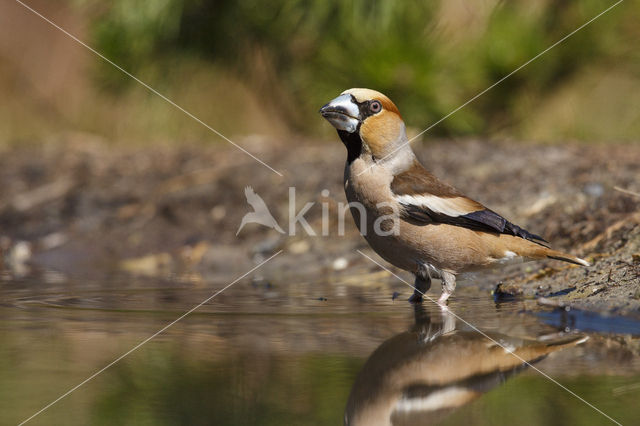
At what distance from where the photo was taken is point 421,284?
176 inches

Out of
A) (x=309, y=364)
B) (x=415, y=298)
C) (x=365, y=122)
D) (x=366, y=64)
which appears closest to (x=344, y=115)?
(x=365, y=122)

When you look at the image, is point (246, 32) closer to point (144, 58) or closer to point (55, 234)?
point (144, 58)

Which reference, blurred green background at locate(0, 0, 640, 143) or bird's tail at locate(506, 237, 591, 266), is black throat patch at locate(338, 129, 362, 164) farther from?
blurred green background at locate(0, 0, 640, 143)

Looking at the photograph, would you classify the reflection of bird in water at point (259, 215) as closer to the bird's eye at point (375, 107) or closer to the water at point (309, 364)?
the bird's eye at point (375, 107)

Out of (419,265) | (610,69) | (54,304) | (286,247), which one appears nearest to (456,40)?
(610,69)

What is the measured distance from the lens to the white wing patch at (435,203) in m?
4.30

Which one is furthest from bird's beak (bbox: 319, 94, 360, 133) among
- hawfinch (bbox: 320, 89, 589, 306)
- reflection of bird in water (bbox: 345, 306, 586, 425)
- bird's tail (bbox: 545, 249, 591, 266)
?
reflection of bird in water (bbox: 345, 306, 586, 425)

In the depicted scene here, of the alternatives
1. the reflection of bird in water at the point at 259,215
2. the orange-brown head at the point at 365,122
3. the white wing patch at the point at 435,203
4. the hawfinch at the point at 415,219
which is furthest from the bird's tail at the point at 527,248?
the reflection of bird in water at the point at 259,215

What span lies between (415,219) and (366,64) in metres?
4.97

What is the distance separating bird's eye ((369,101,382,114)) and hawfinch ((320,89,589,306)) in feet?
0.07

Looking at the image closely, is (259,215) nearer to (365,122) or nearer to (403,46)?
(365,122)

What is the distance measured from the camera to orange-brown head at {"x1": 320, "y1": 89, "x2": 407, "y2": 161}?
455cm

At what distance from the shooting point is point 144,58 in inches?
409

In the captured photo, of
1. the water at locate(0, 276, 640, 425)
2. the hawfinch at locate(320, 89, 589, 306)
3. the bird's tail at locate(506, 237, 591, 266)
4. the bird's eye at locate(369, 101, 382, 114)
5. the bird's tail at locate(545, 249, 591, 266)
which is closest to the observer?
the water at locate(0, 276, 640, 425)
